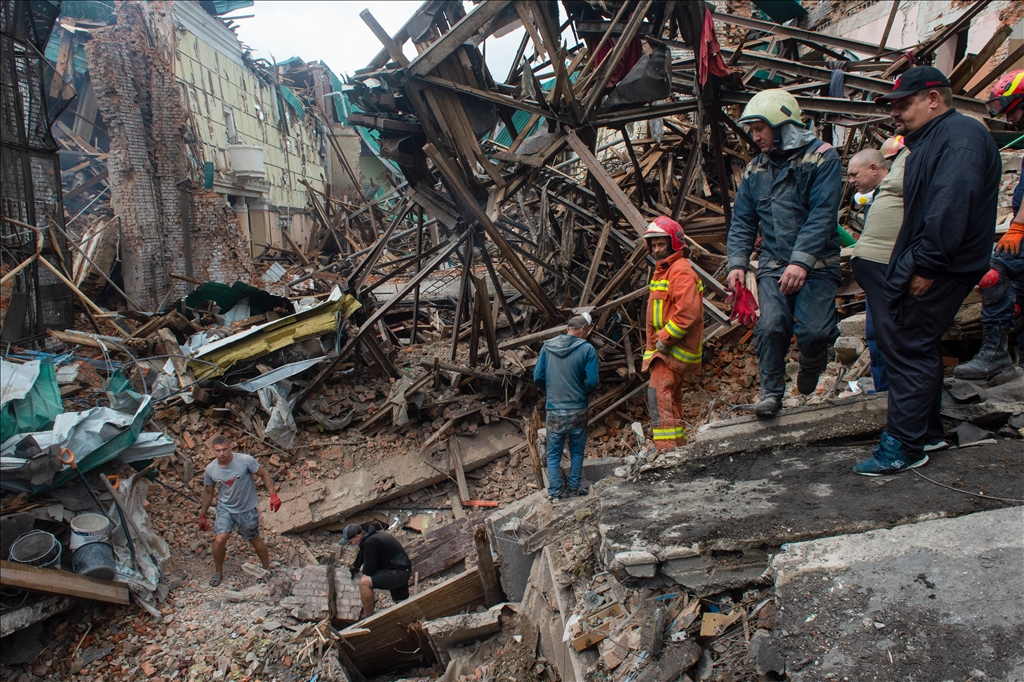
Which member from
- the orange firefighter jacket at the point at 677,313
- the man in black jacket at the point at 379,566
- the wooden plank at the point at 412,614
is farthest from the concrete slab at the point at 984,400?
the man in black jacket at the point at 379,566

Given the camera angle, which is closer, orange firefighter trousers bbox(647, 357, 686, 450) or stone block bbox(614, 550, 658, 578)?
stone block bbox(614, 550, 658, 578)

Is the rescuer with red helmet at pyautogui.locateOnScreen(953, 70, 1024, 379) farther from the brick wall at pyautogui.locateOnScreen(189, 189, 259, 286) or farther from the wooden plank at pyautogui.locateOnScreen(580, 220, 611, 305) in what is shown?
the brick wall at pyautogui.locateOnScreen(189, 189, 259, 286)

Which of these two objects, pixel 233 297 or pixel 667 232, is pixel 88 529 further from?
pixel 667 232

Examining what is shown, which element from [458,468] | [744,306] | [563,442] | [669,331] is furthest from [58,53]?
[744,306]

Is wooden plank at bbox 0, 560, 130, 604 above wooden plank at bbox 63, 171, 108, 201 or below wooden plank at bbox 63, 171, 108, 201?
below

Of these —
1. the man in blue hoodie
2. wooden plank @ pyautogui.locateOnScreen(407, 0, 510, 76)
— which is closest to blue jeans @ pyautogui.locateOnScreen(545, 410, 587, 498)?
the man in blue hoodie

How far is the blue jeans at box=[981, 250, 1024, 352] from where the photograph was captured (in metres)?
3.67

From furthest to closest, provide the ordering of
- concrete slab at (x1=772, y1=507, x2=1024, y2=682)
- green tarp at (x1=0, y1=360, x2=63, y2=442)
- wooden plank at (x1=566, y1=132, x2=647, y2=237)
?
wooden plank at (x1=566, y1=132, x2=647, y2=237) → green tarp at (x1=0, y1=360, x2=63, y2=442) → concrete slab at (x1=772, y1=507, x2=1024, y2=682)

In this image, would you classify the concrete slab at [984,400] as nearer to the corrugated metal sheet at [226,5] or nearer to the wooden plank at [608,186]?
the wooden plank at [608,186]

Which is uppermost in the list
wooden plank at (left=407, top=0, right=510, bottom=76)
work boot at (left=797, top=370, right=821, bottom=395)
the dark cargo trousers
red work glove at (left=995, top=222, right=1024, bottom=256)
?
wooden plank at (left=407, top=0, right=510, bottom=76)

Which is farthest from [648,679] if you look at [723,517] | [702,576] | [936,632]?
[936,632]

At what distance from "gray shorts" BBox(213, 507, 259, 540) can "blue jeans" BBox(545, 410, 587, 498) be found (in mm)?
3080

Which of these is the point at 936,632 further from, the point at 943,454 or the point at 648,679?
the point at 943,454

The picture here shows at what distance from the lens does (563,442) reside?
5359 mm
